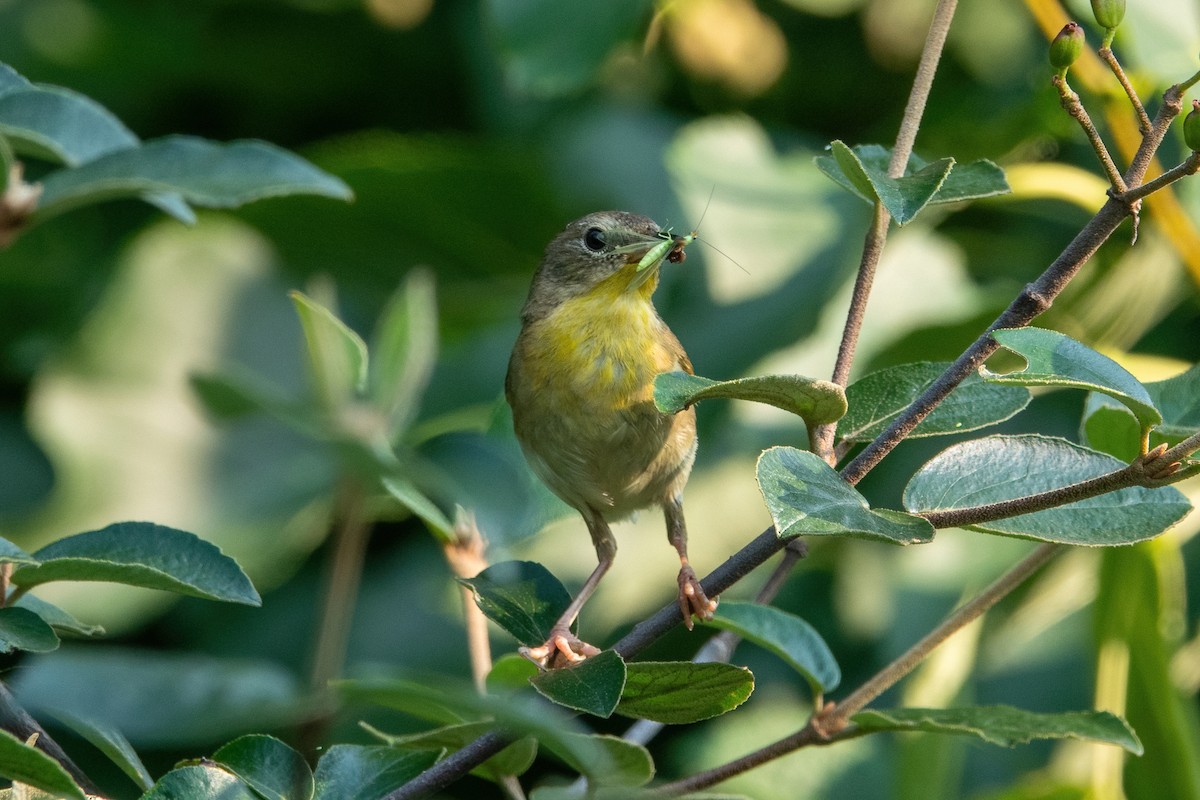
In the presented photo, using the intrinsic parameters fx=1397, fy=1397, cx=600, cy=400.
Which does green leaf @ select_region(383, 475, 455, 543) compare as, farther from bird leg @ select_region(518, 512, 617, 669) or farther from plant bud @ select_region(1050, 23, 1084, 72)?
plant bud @ select_region(1050, 23, 1084, 72)

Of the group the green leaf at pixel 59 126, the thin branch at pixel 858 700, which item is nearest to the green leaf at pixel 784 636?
the thin branch at pixel 858 700

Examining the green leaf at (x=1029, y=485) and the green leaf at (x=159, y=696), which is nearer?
the green leaf at (x=159, y=696)

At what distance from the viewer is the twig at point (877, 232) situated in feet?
3.69

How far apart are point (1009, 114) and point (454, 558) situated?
1908 millimetres

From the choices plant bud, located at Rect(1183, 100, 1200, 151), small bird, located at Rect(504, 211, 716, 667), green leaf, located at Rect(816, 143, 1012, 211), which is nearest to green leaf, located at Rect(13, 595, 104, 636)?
green leaf, located at Rect(816, 143, 1012, 211)

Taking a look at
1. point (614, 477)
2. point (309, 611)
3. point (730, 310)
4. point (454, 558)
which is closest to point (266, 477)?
point (309, 611)

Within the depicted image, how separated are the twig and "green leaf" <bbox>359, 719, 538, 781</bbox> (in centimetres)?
36

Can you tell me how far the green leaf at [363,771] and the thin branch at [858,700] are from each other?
0.95 feet

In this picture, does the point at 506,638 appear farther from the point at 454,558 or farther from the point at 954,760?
the point at 454,558

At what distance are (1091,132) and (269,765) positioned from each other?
80 cm

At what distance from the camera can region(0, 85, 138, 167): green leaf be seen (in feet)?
4.22

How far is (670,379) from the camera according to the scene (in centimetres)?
110

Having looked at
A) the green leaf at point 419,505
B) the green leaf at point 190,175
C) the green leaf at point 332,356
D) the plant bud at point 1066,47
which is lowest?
the green leaf at point 419,505

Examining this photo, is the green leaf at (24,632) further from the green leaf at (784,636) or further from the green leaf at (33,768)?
the green leaf at (784,636)
